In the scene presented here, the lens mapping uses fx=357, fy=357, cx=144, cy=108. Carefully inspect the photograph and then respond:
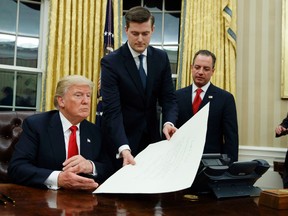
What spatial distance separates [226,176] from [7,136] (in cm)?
146

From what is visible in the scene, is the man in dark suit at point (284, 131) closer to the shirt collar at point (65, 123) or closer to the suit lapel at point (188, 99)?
the suit lapel at point (188, 99)

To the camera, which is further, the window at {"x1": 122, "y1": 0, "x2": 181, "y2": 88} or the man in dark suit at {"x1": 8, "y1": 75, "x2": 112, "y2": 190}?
the window at {"x1": 122, "y1": 0, "x2": 181, "y2": 88}

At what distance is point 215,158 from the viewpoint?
132 centimetres

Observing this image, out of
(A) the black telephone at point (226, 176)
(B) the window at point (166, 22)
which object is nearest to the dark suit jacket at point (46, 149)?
(A) the black telephone at point (226, 176)

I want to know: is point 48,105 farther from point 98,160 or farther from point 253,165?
point 253,165

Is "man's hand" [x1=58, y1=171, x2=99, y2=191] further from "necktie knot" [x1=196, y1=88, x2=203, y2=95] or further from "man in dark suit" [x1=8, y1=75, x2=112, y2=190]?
"necktie knot" [x1=196, y1=88, x2=203, y2=95]

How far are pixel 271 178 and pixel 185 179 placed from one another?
3436 mm

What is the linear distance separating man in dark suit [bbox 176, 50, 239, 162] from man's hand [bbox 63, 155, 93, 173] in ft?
3.85

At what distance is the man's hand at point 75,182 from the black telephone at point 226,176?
0.40 m

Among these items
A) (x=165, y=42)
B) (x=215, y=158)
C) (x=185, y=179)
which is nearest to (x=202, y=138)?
(x=215, y=158)

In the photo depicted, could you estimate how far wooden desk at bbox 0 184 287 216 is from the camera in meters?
0.99

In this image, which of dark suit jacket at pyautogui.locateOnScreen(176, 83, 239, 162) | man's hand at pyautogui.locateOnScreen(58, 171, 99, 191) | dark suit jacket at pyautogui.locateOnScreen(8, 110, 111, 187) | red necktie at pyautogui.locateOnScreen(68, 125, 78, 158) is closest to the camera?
man's hand at pyautogui.locateOnScreen(58, 171, 99, 191)

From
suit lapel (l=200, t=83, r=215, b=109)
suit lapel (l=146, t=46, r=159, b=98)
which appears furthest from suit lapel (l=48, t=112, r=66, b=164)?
suit lapel (l=200, t=83, r=215, b=109)

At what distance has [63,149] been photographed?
174 centimetres
